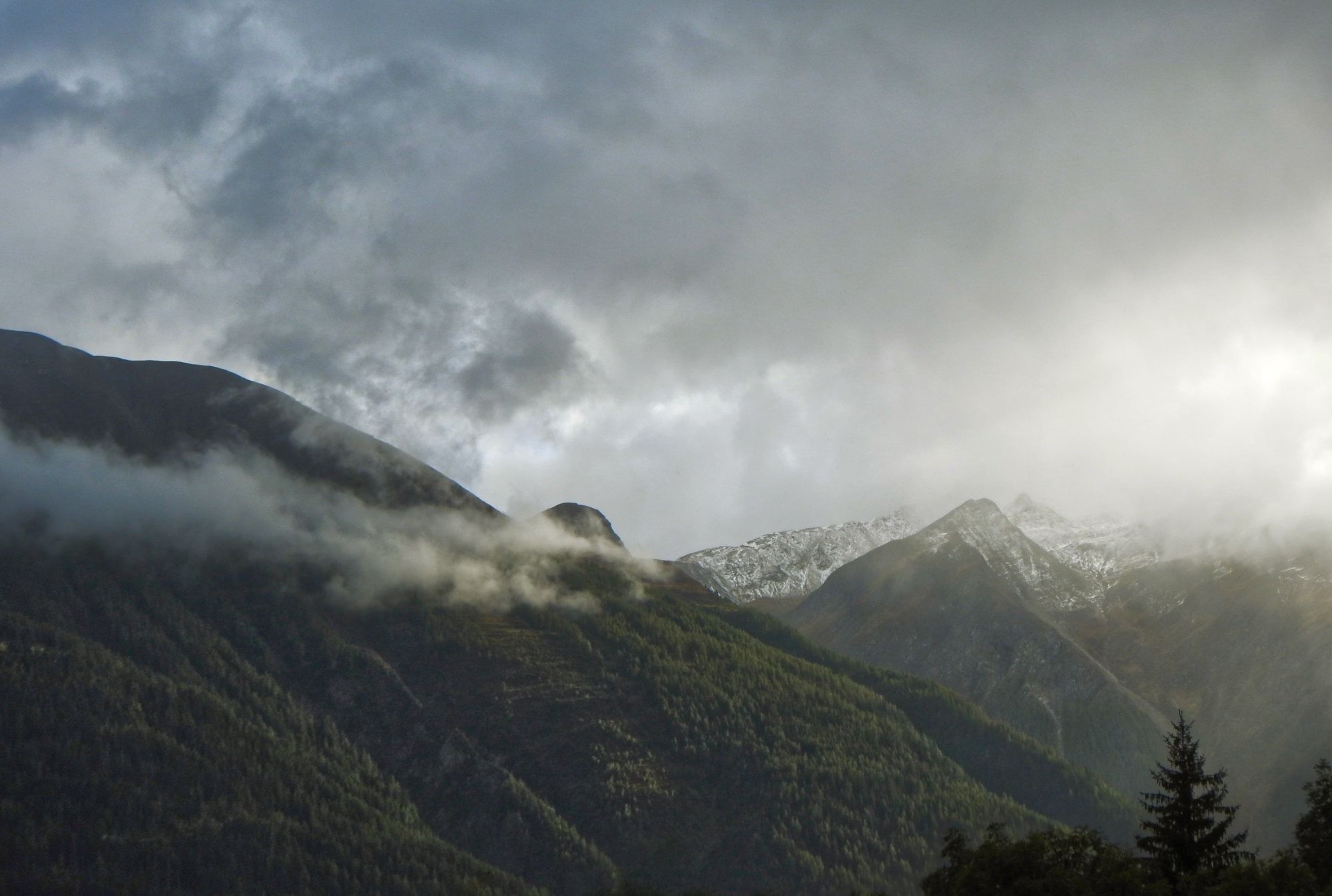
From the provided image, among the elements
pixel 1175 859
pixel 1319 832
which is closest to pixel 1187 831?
pixel 1175 859

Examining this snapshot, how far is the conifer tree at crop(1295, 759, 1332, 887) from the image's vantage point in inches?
3728

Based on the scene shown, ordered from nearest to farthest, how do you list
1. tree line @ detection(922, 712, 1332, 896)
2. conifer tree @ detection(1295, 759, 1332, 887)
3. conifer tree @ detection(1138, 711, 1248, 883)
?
tree line @ detection(922, 712, 1332, 896)
conifer tree @ detection(1138, 711, 1248, 883)
conifer tree @ detection(1295, 759, 1332, 887)

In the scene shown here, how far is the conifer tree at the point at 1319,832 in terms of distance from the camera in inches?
3728

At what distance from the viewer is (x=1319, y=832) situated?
98812mm

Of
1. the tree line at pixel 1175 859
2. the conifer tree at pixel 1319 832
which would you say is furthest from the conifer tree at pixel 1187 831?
the conifer tree at pixel 1319 832

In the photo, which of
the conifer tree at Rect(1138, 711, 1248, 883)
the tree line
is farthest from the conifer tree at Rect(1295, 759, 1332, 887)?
the conifer tree at Rect(1138, 711, 1248, 883)

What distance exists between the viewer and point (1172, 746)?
10025 centimetres

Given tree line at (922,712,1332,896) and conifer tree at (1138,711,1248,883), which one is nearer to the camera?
tree line at (922,712,1332,896)

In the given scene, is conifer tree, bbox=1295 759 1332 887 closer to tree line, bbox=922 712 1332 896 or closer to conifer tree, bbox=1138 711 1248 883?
tree line, bbox=922 712 1332 896

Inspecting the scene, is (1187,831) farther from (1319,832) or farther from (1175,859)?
(1319,832)

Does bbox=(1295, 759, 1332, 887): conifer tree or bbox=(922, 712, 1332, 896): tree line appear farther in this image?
bbox=(1295, 759, 1332, 887): conifer tree

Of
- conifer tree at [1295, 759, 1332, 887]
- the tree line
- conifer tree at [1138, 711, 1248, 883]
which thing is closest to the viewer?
the tree line

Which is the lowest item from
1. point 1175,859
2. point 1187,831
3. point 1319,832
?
point 1175,859

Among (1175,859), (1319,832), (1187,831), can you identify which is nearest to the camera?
(1187,831)
